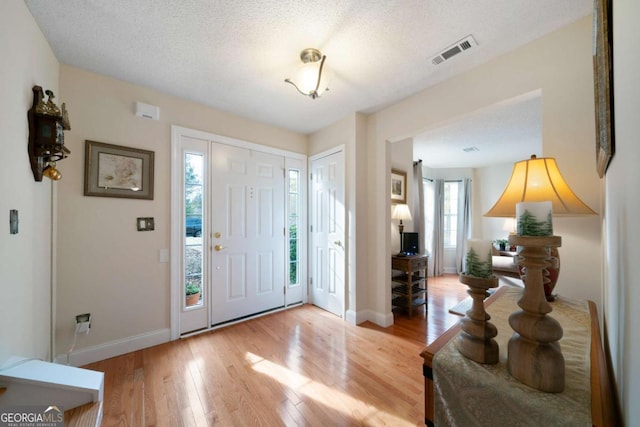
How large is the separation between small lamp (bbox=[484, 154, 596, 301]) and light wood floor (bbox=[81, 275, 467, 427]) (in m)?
1.35

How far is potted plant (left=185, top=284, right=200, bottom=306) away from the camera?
2533 millimetres

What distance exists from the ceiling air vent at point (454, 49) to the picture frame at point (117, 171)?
2.62 meters

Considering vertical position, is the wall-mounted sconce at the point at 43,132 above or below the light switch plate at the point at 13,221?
above

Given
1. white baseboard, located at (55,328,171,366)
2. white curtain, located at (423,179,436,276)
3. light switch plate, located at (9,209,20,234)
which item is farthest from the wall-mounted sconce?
white curtain, located at (423,179,436,276)

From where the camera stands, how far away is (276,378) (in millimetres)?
1818

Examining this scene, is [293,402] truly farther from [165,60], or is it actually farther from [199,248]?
[165,60]

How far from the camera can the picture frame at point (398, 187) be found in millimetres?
3439

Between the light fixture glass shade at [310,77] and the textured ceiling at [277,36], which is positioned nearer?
the textured ceiling at [277,36]

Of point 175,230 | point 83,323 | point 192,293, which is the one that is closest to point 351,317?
point 192,293

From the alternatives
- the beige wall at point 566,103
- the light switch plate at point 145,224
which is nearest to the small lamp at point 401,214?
the beige wall at point 566,103

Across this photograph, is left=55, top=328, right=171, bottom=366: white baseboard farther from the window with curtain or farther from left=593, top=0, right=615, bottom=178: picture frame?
the window with curtain

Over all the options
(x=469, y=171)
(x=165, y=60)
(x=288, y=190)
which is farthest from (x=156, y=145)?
(x=469, y=171)

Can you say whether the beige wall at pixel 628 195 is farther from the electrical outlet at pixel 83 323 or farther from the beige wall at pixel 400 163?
the electrical outlet at pixel 83 323

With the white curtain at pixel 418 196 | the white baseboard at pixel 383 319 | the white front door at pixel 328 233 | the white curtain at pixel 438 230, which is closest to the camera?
the white baseboard at pixel 383 319
